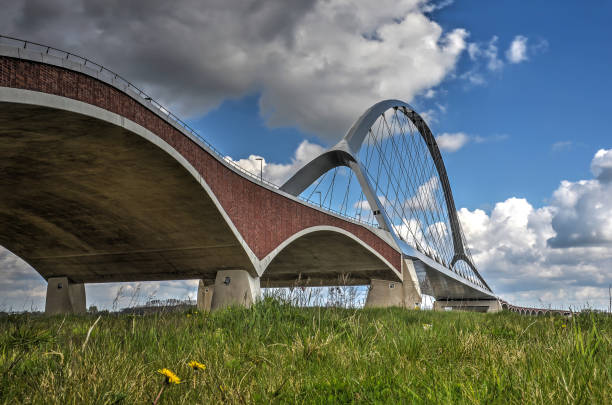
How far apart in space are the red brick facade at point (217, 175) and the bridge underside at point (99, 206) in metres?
0.75

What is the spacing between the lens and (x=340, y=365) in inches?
188

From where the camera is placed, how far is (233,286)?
3231 cm

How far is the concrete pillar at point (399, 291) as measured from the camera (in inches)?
1882

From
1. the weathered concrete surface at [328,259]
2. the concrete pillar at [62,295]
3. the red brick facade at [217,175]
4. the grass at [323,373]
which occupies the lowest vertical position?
the concrete pillar at [62,295]

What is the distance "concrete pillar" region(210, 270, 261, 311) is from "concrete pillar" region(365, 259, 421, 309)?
17701 millimetres

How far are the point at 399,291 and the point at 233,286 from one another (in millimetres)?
21730

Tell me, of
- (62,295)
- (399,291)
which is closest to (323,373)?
(62,295)

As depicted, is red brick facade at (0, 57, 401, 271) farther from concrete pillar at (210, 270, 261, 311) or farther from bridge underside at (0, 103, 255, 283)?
concrete pillar at (210, 270, 261, 311)

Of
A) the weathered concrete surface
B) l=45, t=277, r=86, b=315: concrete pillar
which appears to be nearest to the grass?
the weathered concrete surface

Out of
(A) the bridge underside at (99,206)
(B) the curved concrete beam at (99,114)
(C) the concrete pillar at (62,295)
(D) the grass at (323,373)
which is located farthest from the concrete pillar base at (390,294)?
(D) the grass at (323,373)

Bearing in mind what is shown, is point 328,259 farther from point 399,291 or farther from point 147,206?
point 147,206

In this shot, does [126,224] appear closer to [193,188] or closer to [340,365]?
[193,188]

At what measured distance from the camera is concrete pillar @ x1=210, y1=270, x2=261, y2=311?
31938mm

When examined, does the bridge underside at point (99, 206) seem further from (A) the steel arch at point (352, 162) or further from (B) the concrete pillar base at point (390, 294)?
(B) the concrete pillar base at point (390, 294)
